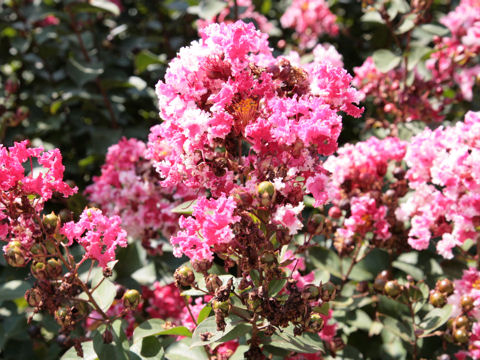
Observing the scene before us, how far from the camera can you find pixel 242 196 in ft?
4.11

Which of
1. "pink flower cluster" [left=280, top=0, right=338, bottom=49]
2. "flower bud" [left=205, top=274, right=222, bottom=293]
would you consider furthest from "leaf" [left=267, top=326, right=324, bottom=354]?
"pink flower cluster" [left=280, top=0, right=338, bottom=49]

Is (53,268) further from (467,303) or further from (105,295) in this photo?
(467,303)

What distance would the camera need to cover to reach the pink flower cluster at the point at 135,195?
6.69 ft

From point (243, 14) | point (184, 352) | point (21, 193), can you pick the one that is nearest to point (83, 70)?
point (243, 14)

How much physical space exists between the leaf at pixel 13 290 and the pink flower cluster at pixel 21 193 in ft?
1.62

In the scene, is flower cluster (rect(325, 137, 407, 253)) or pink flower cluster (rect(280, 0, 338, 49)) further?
pink flower cluster (rect(280, 0, 338, 49))

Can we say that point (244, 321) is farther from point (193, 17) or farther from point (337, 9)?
point (337, 9)

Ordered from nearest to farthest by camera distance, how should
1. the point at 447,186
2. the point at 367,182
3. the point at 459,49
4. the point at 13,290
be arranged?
the point at 447,186 < the point at 13,290 < the point at 367,182 < the point at 459,49

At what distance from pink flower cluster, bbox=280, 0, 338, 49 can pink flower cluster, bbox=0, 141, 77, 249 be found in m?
2.06

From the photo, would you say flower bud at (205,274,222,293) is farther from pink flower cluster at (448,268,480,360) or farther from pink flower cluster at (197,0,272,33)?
pink flower cluster at (197,0,272,33)

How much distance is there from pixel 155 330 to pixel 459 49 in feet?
6.83

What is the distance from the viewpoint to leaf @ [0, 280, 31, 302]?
188 centimetres

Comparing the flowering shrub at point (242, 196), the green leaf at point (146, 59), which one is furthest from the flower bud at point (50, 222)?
the green leaf at point (146, 59)

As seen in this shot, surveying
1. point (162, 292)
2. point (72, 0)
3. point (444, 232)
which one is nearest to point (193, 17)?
point (72, 0)
